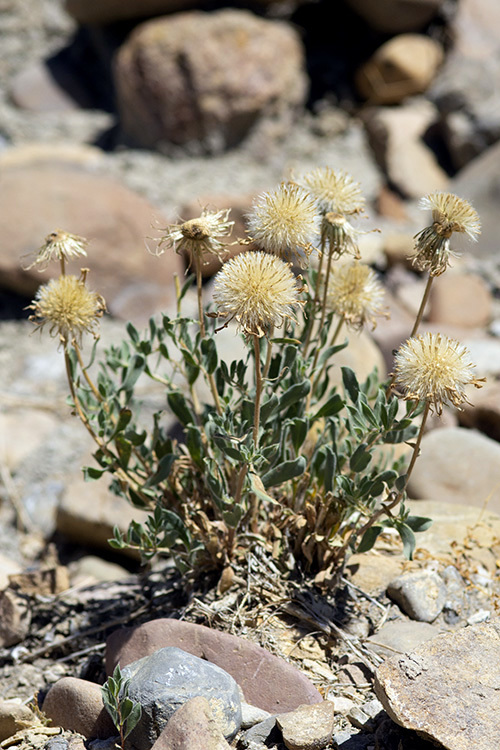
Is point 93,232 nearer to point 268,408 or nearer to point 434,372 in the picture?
point 268,408

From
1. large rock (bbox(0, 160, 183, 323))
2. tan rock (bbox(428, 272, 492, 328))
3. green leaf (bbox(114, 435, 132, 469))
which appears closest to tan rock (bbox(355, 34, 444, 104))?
tan rock (bbox(428, 272, 492, 328))

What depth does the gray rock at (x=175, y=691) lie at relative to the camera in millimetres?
1582

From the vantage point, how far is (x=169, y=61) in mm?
5520

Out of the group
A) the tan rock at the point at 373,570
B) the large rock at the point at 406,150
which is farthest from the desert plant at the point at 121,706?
the large rock at the point at 406,150

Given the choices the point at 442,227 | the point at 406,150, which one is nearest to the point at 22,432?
the point at 442,227

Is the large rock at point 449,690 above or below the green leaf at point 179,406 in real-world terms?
below

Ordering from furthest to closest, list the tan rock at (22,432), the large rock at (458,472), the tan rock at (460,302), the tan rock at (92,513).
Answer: the tan rock at (460,302) < the tan rock at (22,432) < the tan rock at (92,513) < the large rock at (458,472)

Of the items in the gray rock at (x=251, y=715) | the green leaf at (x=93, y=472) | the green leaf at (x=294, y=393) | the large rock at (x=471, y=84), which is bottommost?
the gray rock at (x=251, y=715)

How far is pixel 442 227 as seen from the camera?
A: 1.65m

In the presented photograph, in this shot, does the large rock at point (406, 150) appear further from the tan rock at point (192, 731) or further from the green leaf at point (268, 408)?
the tan rock at point (192, 731)

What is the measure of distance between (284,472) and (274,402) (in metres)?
0.16

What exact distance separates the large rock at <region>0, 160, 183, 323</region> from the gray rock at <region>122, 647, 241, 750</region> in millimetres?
2972

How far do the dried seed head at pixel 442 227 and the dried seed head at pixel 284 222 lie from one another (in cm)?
25

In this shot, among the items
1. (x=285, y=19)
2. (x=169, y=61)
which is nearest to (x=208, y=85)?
(x=169, y=61)
